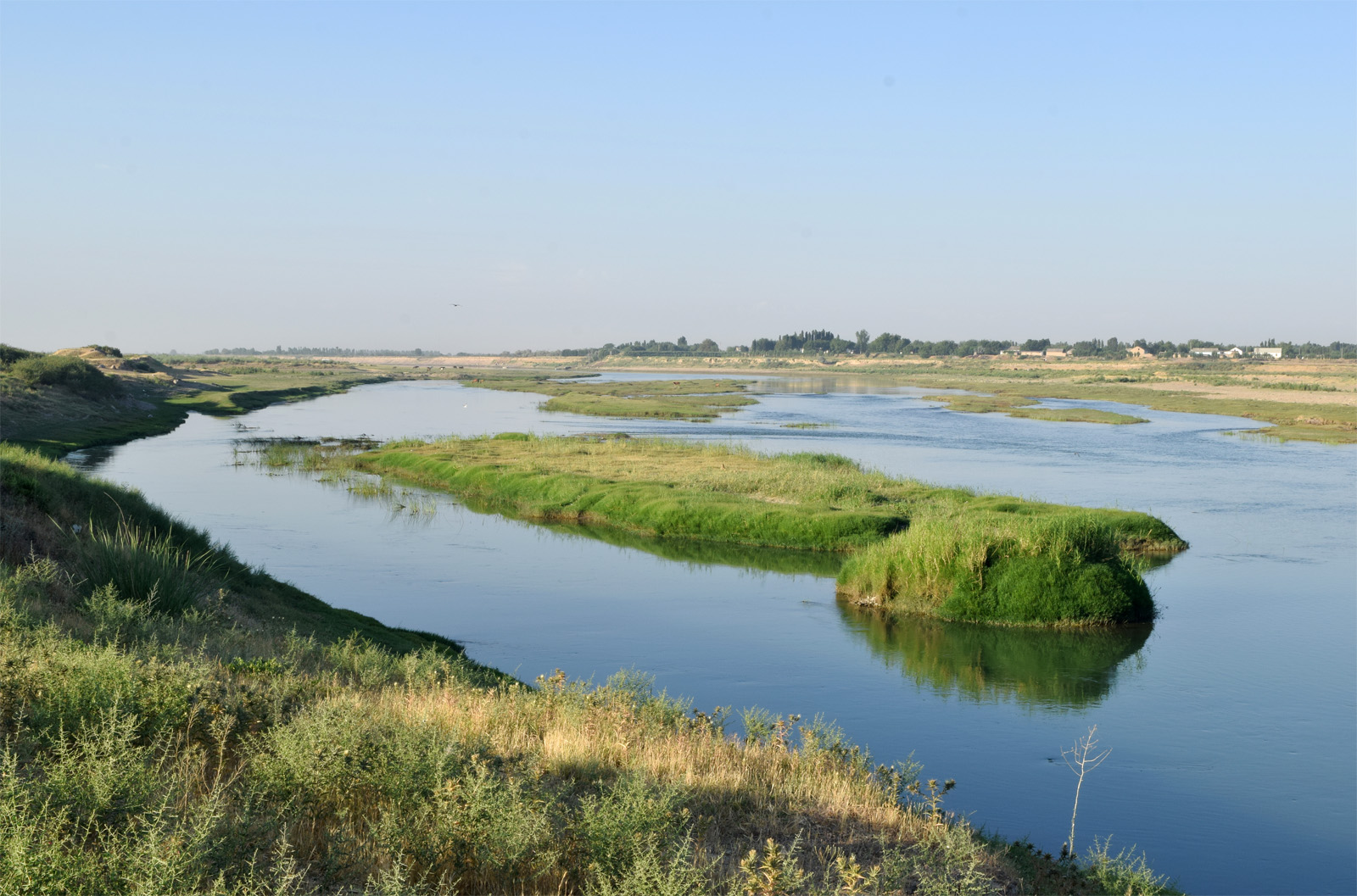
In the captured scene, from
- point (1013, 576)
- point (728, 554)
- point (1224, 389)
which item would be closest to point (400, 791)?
point (1013, 576)

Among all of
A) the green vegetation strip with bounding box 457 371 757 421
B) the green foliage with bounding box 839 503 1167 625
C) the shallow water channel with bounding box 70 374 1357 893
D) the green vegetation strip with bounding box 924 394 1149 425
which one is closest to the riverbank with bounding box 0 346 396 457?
the shallow water channel with bounding box 70 374 1357 893

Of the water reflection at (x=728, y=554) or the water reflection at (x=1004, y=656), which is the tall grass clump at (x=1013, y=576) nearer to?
the water reflection at (x=1004, y=656)

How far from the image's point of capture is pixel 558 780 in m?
9.59

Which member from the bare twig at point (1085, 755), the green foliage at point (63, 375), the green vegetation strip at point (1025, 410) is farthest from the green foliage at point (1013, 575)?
the green foliage at point (63, 375)

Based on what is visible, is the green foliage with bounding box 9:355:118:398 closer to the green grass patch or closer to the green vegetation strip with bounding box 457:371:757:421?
the green vegetation strip with bounding box 457:371:757:421

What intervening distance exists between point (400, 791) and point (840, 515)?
31.2m

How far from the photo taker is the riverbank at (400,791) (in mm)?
6625

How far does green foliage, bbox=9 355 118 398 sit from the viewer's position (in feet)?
273

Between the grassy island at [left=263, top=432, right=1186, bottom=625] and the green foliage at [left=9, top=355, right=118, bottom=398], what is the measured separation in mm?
35431

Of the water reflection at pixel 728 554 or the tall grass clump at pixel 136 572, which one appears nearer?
the tall grass clump at pixel 136 572

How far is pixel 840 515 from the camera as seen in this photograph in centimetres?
3825

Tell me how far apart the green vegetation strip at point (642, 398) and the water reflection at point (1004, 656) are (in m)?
66.9

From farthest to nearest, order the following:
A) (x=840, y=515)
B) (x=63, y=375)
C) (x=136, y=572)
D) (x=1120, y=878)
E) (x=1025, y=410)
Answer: (x=1025, y=410) → (x=63, y=375) → (x=840, y=515) → (x=136, y=572) → (x=1120, y=878)

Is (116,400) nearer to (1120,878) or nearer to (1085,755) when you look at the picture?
(1085,755)
